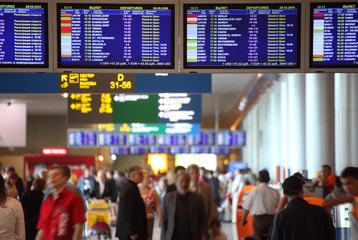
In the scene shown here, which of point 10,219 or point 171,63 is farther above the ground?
point 171,63

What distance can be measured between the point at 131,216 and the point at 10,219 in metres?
2.54

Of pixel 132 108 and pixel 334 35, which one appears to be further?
pixel 132 108

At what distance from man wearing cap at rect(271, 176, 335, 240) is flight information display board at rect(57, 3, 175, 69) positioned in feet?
8.70

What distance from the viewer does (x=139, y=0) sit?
298 inches

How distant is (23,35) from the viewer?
24.7ft

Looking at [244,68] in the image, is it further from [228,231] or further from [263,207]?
[228,231]

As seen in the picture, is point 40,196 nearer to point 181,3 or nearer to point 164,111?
point 181,3

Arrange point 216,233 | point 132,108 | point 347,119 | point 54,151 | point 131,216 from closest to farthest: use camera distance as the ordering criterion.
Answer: point 216,233 < point 131,216 < point 132,108 < point 347,119 < point 54,151

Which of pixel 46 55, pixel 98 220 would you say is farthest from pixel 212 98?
pixel 46 55

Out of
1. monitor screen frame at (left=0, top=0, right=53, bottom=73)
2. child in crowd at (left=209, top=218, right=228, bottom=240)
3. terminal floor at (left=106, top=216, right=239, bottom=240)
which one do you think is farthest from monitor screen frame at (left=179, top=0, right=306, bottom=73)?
terminal floor at (left=106, top=216, right=239, bottom=240)

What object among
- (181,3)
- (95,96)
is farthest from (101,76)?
(95,96)

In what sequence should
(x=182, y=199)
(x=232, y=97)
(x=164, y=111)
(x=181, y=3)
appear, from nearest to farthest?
(x=181, y=3)
(x=182, y=199)
(x=164, y=111)
(x=232, y=97)

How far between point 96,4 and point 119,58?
0.70 metres

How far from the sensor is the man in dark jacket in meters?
8.75
